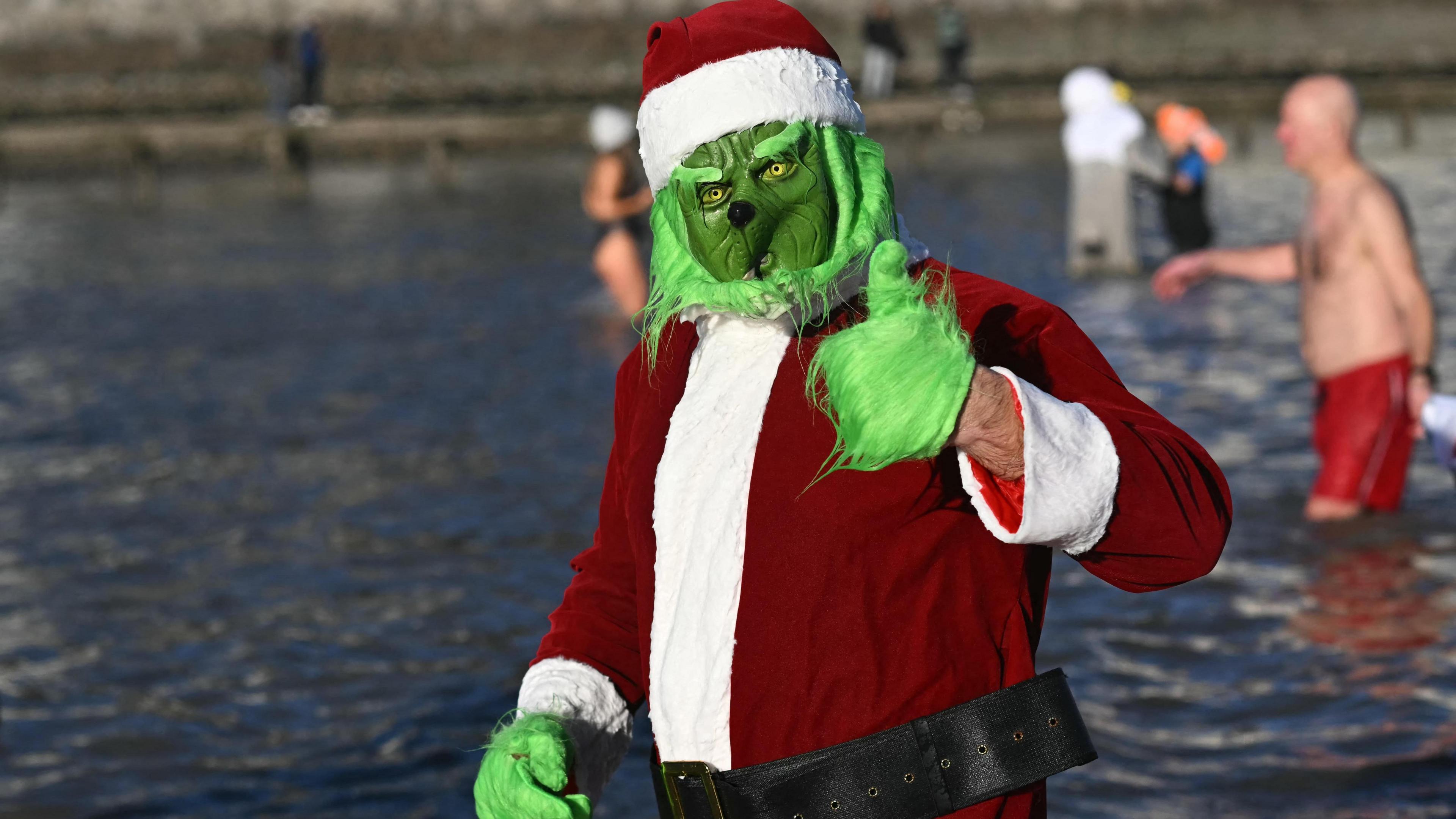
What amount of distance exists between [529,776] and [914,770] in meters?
0.52

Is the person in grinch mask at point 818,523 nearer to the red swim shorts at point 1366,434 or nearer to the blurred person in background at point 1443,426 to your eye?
the blurred person in background at point 1443,426

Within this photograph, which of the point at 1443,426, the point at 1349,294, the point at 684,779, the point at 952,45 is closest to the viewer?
the point at 684,779

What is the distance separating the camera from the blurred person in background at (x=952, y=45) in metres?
24.3

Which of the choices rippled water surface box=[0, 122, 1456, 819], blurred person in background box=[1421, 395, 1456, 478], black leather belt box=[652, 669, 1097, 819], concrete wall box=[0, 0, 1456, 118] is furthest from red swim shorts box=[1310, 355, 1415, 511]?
concrete wall box=[0, 0, 1456, 118]

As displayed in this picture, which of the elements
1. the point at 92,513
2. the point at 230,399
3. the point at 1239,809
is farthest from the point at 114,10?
the point at 1239,809

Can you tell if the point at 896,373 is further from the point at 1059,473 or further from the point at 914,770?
the point at 914,770

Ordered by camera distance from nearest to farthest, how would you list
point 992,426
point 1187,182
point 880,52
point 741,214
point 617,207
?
point 992,426 < point 741,214 < point 617,207 < point 1187,182 < point 880,52

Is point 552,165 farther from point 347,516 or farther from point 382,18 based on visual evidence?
point 347,516

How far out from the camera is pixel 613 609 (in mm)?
2291

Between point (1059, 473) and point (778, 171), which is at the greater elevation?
point (778, 171)

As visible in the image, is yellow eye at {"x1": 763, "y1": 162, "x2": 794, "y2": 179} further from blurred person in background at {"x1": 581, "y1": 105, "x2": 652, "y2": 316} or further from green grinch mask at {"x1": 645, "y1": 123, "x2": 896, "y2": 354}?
blurred person in background at {"x1": 581, "y1": 105, "x2": 652, "y2": 316}

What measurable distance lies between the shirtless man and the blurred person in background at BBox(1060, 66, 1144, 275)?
6480 millimetres

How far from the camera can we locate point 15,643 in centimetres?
584

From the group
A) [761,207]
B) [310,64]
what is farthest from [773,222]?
[310,64]
